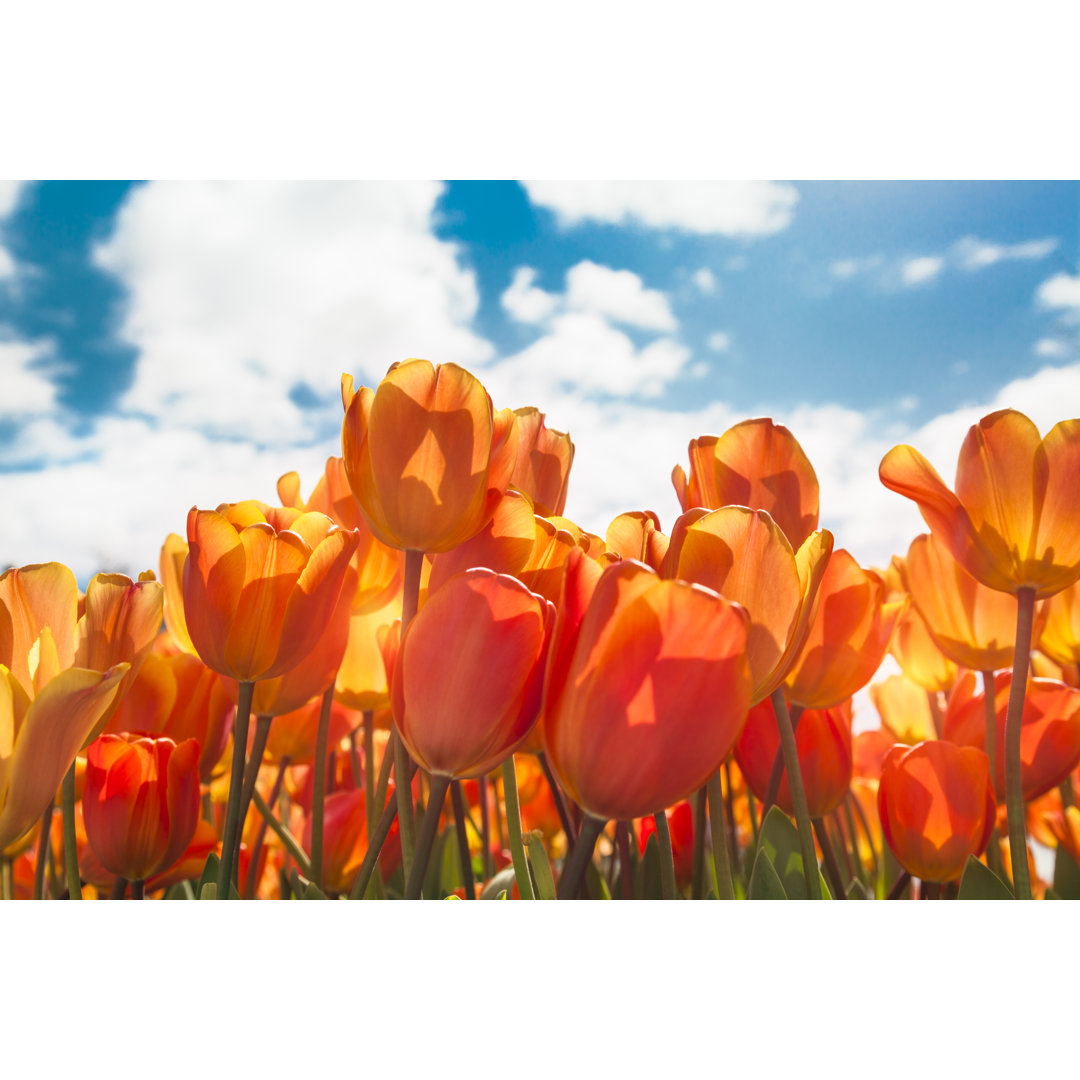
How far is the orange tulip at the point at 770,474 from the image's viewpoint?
0.77 ft

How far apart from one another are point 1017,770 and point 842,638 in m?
0.05

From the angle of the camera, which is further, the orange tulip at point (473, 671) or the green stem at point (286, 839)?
the green stem at point (286, 839)

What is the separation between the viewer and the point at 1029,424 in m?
0.22

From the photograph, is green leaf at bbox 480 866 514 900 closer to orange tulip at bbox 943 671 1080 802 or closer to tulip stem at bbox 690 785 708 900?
tulip stem at bbox 690 785 708 900

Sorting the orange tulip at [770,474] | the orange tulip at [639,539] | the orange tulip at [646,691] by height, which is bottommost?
the orange tulip at [646,691]

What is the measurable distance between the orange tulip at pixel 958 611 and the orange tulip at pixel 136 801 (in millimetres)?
252

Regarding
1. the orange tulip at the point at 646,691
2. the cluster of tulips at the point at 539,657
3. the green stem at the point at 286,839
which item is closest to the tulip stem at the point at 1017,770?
the cluster of tulips at the point at 539,657

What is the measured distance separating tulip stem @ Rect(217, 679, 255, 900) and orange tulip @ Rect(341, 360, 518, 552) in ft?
0.20

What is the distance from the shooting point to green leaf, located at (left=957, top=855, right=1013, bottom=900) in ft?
0.75

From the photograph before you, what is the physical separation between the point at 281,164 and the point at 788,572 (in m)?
0.37

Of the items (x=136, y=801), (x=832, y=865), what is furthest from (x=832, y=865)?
(x=136, y=801)

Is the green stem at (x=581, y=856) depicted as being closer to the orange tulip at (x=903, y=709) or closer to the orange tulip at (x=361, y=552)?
the orange tulip at (x=361, y=552)
